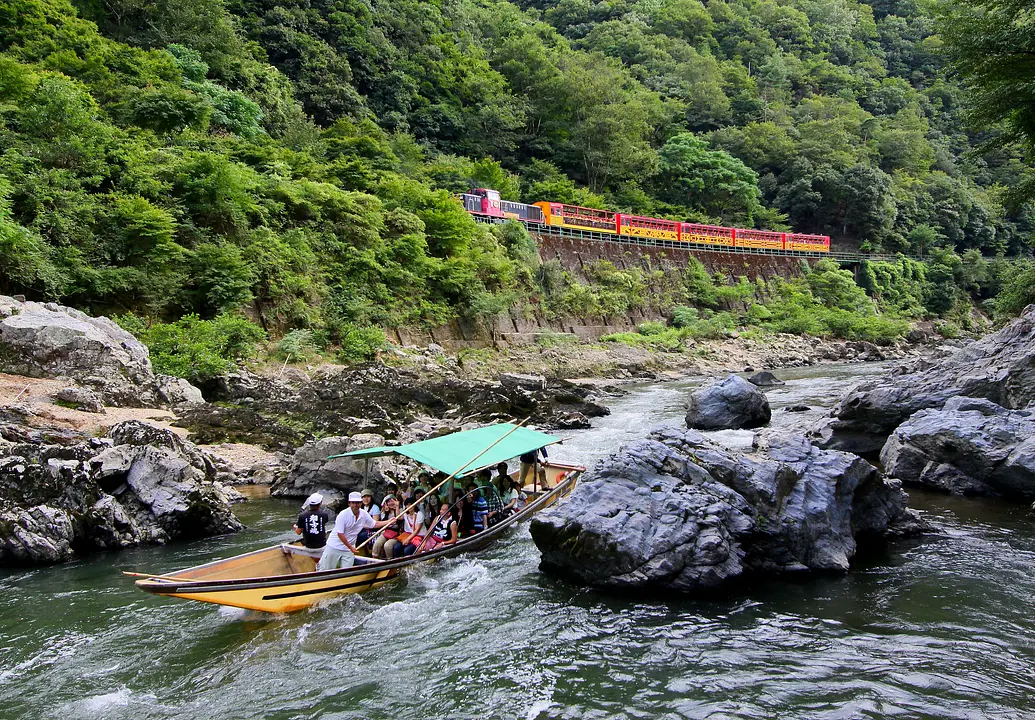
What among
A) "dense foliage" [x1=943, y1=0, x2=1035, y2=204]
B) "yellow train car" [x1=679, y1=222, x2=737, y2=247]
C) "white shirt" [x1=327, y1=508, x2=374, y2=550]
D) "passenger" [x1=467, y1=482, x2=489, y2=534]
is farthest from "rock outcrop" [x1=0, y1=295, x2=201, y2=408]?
"yellow train car" [x1=679, y1=222, x2=737, y2=247]

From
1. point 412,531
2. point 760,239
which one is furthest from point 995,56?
point 760,239

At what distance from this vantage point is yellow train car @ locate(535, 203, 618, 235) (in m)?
40.0

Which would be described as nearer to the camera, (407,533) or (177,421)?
(407,533)

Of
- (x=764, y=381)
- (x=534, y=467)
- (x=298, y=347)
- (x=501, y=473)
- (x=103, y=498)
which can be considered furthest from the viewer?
(x=764, y=381)

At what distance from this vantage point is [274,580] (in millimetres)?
6906

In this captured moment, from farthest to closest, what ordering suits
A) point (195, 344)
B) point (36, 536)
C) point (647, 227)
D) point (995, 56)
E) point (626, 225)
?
point (647, 227) < point (626, 225) < point (195, 344) < point (995, 56) < point (36, 536)

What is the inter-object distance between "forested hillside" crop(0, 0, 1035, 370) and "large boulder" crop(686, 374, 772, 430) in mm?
7793

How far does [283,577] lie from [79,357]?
35.2ft

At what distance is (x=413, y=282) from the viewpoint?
1109 inches

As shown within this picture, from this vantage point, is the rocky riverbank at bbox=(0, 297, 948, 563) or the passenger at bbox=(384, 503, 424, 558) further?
the rocky riverbank at bbox=(0, 297, 948, 563)

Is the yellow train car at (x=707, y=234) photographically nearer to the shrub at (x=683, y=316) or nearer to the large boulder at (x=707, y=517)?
the shrub at (x=683, y=316)

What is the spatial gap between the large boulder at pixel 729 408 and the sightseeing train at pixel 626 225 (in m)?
22.0

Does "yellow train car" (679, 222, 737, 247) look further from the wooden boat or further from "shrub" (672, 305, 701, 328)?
the wooden boat

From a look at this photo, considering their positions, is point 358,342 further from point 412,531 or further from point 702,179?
point 702,179
